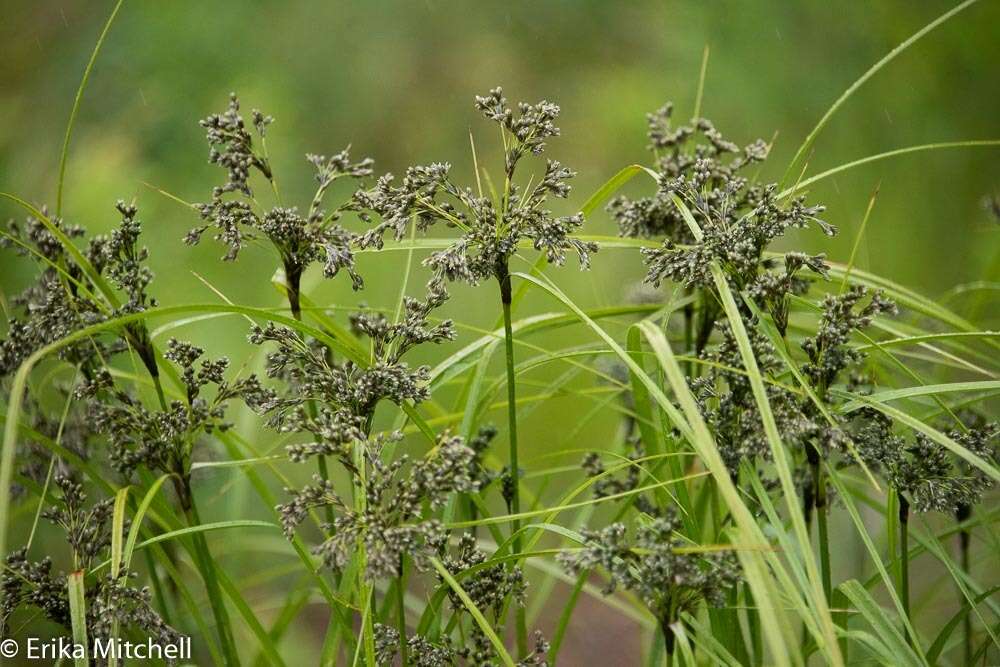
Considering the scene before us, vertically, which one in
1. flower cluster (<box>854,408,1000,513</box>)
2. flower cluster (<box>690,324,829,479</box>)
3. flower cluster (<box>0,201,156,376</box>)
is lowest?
flower cluster (<box>854,408,1000,513</box>)

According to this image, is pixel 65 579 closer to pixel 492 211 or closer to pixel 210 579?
pixel 210 579

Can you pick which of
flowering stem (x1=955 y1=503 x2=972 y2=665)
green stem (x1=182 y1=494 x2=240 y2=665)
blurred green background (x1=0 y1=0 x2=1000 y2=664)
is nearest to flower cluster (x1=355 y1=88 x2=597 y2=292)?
green stem (x1=182 y1=494 x2=240 y2=665)

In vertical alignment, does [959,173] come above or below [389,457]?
above

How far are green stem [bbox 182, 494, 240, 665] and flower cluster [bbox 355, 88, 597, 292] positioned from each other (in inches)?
18.6

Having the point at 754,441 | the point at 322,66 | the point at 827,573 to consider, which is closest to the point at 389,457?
the point at 754,441

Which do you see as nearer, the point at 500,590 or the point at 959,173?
the point at 500,590

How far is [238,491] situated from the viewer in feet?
6.06

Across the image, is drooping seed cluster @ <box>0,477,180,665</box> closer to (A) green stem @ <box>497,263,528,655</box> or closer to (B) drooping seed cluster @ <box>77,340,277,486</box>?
(B) drooping seed cluster @ <box>77,340,277,486</box>

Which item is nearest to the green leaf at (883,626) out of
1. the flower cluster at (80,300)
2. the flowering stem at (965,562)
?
the flowering stem at (965,562)

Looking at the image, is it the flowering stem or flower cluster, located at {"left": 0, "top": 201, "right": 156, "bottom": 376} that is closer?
flower cluster, located at {"left": 0, "top": 201, "right": 156, "bottom": 376}

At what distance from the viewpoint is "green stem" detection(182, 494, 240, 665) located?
1.34 m

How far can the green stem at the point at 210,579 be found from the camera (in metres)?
1.34

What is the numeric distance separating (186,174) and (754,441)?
3298mm

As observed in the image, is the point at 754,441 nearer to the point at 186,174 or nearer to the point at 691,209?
the point at 691,209
